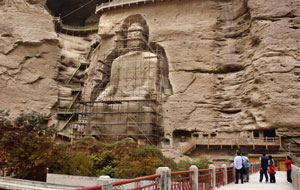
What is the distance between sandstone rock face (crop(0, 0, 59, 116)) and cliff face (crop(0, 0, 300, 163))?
97 mm

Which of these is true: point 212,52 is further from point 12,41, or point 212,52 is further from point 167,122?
point 12,41

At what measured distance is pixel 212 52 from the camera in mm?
28906

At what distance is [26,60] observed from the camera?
107 feet

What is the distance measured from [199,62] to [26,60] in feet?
60.8

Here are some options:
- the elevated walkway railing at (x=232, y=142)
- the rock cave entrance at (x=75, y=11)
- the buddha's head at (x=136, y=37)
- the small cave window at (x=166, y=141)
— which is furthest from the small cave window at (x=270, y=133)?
the rock cave entrance at (x=75, y=11)

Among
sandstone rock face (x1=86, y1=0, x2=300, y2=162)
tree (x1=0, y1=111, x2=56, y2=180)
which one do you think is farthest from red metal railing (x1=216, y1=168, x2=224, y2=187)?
sandstone rock face (x1=86, y1=0, x2=300, y2=162)

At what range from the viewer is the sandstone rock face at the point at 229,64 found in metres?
23.8

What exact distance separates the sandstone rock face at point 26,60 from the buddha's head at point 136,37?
8.50 meters

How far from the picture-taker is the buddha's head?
32.6 m

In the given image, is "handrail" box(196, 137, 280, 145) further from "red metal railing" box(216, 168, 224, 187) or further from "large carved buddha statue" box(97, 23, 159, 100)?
"red metal railing" box(216, 168, 224, 187)

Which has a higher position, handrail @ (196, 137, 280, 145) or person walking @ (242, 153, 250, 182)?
handrail @ (196, 137, 280, 145)

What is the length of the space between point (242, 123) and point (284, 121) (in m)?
3.59

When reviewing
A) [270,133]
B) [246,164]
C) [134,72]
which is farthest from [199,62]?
[246,164]

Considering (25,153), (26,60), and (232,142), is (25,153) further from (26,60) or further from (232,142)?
(26,60)
